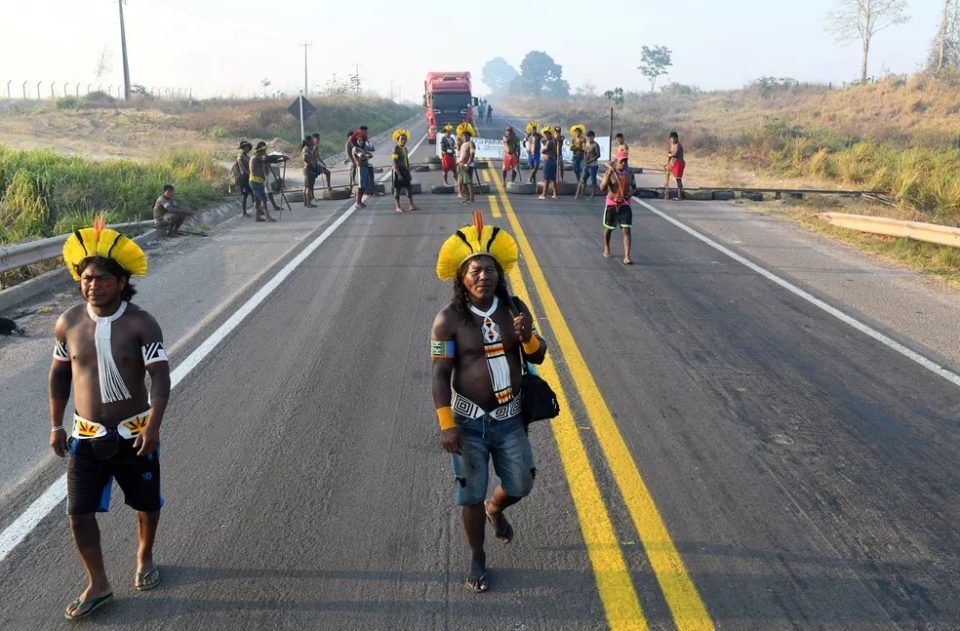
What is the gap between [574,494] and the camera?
16.1ft

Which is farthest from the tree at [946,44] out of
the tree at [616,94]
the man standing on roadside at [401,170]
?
the man standing on roadside at [401,170]

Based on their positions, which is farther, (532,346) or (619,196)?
(619,196)

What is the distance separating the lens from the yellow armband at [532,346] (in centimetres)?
402

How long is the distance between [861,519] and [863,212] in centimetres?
1412

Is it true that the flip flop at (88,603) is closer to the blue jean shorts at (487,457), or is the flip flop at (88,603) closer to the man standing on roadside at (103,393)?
the man standing on roadside at (103,393)

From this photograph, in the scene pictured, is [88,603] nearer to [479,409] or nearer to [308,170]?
[479,409]

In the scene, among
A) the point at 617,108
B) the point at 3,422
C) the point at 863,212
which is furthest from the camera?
the point at 617,108

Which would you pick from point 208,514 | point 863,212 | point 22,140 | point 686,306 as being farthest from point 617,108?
point 208,514

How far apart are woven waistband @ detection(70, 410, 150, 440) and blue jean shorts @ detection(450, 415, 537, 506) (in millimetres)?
1568

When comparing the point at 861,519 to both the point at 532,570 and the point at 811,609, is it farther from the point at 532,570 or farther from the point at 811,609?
the point at 532,570

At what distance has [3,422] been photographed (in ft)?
20.2

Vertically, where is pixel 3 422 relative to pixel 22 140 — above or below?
below

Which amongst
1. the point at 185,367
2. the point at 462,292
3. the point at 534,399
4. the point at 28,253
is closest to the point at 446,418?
the point at 534,399

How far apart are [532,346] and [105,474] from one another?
2206 mm
